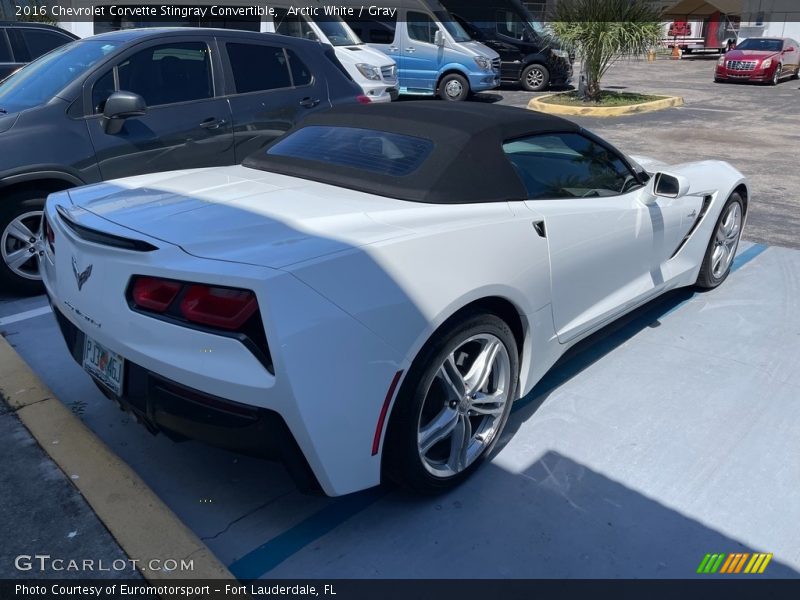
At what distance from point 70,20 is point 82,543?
488 inches

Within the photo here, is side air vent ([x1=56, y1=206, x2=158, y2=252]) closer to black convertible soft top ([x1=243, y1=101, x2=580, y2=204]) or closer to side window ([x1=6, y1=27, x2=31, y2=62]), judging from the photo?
black convertible soft top ([x1=243, y1=101, x2=580, y2=204])

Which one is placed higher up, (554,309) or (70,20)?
(70,20)

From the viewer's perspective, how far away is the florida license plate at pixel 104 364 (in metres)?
2.46

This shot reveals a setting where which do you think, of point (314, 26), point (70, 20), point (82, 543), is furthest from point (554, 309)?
point (70, 20)

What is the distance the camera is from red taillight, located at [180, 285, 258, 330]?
84.2 inches

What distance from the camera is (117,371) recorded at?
246cm

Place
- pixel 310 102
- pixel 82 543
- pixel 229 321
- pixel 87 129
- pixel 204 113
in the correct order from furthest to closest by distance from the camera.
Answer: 1. pixel 310 102
2. pixel 204 113
3. pixel 87 129
4. pixel 82 543
5. pixel 229 321

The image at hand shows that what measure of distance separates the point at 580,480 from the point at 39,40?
9.63 meters

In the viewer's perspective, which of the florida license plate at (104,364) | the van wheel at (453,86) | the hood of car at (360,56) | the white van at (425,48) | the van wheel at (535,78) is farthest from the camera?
the van wheel at (535,78)

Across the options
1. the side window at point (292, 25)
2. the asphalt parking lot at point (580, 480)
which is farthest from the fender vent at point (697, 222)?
the side window at point (292, 25)

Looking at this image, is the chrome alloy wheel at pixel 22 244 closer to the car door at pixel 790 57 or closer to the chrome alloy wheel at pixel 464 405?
the chrome alloy wheel at pixel 464 405

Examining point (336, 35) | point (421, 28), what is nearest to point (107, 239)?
point (336, 35)

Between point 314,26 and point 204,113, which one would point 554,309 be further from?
point 314,26

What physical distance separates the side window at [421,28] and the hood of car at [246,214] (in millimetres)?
12802
